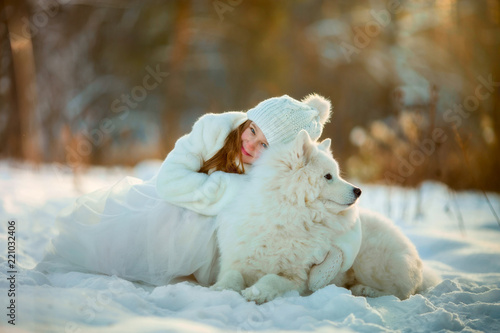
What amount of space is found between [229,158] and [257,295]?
44.9 inches

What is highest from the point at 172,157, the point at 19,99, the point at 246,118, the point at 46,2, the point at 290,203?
the point at 46,2

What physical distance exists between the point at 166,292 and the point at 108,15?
1420 cm

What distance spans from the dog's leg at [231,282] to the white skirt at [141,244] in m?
0.34

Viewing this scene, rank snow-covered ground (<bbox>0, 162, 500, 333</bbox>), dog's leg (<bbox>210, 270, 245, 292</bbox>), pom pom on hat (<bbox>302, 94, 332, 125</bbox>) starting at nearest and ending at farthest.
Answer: snow-covered ground (<bbox>0, 162, 500, 333</bbox>) → dog's leg (<bbox>210, 270, 245, 292</bbox>) → pom pom on hat (<bbox>302, 94, 332, 125</bbox>)

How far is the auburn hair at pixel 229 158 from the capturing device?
310 centimetres

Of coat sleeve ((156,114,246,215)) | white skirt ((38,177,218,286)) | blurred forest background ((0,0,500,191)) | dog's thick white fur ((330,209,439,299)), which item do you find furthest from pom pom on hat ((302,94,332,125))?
blurred forest background ((0,0,500,191))

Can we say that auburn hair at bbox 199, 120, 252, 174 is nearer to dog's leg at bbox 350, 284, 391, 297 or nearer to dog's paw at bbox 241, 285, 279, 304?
dog's paw at bbox 241, 285, 279, 304

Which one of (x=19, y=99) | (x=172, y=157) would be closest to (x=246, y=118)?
(x=172, y=157)

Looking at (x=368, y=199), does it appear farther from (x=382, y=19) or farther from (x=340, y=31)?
→ (x=340, y=31)

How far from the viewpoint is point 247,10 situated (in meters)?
12.6

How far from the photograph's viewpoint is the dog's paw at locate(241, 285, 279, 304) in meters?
2.32

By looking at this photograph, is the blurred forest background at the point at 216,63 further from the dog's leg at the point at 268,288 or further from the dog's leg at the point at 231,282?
the dog's leg at the point at 268,288

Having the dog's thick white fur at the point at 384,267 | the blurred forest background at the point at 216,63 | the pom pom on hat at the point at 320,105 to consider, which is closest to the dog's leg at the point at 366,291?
the dog's thick white fur at the point at 384,267

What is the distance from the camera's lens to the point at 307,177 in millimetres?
2639
